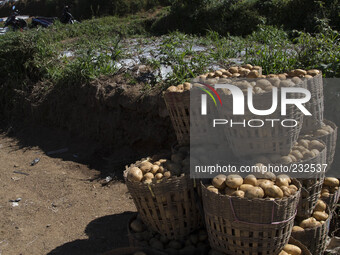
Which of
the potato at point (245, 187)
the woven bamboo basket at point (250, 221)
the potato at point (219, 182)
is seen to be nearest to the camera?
the woven bamboo basket at point (250, 221)

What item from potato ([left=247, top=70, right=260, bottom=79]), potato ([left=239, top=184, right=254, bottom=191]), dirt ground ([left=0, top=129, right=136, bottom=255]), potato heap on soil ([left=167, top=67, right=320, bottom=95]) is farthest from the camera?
dirt ground ([left=0, top=129, right=136, bottom=255])

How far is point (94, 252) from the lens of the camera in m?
3.82

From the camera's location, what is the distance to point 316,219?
326 cm

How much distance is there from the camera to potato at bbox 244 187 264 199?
9.00 feet

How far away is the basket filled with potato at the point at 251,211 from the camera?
2.72m

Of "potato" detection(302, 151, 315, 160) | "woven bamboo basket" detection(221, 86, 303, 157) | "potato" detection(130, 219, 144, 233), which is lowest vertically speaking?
"potato" detection(130, 219, 144, 233)

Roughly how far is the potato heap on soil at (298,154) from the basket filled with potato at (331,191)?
1.33 feet

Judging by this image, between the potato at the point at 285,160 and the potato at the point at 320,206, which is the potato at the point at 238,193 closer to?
the potato at the point at 285,160

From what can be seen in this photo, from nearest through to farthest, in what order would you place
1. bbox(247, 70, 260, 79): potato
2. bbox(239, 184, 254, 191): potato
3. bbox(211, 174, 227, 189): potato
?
bbox(239, 184, 254, 191): potato < bbox(211, 174, 227, 189): potato < bbox(247, 70, 260, 79): potato

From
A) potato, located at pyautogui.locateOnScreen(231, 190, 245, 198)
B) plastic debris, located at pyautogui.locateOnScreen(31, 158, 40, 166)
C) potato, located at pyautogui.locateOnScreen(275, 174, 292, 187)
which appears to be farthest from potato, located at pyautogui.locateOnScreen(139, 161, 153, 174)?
plastic debris, located at pyautogui.locateOnScreen(31, 158, 40, 166)

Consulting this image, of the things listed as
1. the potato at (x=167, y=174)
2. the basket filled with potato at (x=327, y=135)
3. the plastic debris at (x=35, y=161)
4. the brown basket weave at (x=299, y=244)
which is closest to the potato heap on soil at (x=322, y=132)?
the basket filled with potato at (x=327, y=135)

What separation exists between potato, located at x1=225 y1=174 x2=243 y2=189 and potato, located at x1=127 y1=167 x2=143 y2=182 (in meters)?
0.73

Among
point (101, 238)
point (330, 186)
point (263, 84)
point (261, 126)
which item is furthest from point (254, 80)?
point (101, 238)

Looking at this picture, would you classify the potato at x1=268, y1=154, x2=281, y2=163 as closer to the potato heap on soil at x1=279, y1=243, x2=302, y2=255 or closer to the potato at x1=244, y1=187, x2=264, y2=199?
Answer: the potato at x1=244, y1=187, x2=264, y2=199
